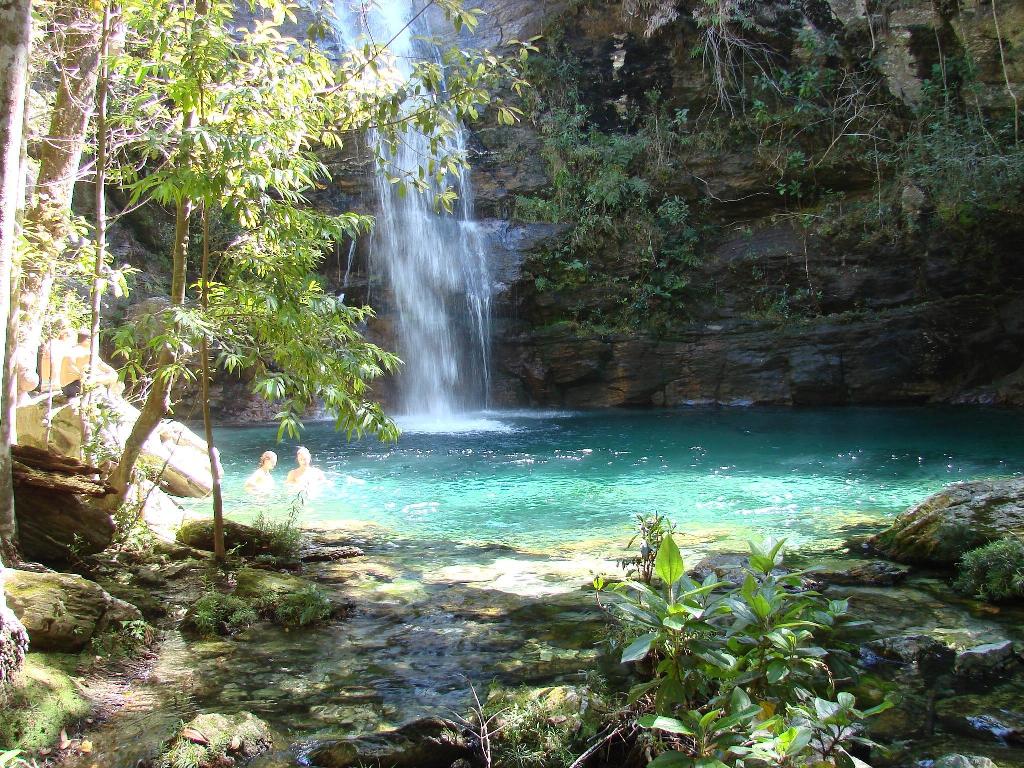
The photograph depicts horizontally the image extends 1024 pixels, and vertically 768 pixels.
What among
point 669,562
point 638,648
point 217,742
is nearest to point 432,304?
point 217,742

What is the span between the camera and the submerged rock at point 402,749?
2852mm

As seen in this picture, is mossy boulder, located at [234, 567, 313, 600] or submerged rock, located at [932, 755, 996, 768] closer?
submerged rock, located at [932, 755, 996, 768]

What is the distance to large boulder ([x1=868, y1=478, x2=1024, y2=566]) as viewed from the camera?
5574mm

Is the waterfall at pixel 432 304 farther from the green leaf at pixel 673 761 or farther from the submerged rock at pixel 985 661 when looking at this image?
the green leaf at pixel 673 761

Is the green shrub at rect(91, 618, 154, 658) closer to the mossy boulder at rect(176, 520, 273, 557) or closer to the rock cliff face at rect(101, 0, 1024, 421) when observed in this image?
the mossy boulder at rect(176, 520, 273, 557)

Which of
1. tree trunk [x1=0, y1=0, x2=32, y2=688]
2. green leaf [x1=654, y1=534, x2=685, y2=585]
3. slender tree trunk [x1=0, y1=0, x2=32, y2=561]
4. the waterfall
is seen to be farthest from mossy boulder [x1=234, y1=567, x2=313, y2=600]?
the waterfall

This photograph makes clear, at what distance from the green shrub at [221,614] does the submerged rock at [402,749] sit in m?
1.67

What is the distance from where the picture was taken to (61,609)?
12.0ft

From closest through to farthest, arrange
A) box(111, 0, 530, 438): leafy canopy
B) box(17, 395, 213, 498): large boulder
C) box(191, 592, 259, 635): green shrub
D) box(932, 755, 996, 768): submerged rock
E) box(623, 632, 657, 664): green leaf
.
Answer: box(623, 632, 657, 664): green leaf, box(932, 755, 996, 768): submerged rock, box(111, 0, 530, 438): leafy canopy, box(191, 592, 259, 635): green shrub, box(17, 395, 213, 498): large boulder

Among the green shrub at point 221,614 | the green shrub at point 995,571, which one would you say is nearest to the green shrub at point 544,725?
the green shrub at point 221,614

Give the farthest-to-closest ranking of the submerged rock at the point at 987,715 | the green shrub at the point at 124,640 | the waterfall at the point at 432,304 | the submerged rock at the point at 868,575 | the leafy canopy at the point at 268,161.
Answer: the waterfall at the point at 432,304 → the submerged rock at the point at 868,575 → the leafy canopy at the point at 268,161 → the green shrub at the point at 124,640 → the submerged rock at the point at 987,715

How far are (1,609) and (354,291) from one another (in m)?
16.9

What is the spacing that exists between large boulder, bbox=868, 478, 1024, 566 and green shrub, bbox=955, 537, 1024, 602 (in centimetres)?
20

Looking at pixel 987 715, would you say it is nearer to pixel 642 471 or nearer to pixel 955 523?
pixel 955 523
